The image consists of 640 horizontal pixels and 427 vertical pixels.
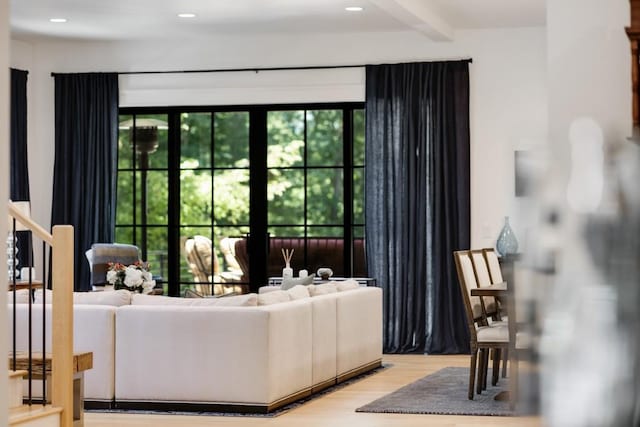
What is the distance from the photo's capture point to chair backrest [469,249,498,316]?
26.2ft

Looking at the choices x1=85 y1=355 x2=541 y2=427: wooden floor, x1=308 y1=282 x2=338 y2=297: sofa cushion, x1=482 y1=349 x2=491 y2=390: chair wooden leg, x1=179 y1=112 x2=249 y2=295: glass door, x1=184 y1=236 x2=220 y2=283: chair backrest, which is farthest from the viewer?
x1=184 y1=236 x2=220 y2=283: chair backrest

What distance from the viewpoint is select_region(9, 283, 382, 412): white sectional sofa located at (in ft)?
22.6

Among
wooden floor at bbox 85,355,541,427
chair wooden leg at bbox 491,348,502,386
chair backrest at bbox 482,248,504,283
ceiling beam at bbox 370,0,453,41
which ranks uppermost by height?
ceiling beam at bbox 370,0,453,41

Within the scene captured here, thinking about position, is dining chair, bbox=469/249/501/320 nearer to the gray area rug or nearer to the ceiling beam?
the gray area rug

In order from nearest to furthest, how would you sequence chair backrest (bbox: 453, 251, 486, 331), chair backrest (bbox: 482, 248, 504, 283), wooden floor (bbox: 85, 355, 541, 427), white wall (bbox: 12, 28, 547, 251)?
wooden floor (bbox: 85, 355, 541, 427) → chair backrest (bbox: 453, 251, 486, 331) → chair backrest (bbox: 482, 248, 504, 283) → white wall (bbox: 12, 28, 547, 251)

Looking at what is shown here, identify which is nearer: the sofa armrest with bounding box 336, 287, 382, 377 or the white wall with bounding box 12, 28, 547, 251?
the sofa armrest with bounding box 336, 287, 382, 377

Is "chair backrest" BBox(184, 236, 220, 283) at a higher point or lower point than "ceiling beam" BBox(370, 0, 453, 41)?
lower

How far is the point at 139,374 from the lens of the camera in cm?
707

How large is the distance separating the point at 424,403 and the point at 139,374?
6.08 feet

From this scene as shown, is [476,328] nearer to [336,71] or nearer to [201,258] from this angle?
[336,71]

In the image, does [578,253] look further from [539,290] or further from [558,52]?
[558,52]

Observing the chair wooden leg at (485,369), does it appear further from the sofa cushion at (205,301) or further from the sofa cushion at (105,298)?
the sofa cushion at (105,298)

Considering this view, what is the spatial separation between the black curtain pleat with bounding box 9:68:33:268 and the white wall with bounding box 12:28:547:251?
0.24 meters

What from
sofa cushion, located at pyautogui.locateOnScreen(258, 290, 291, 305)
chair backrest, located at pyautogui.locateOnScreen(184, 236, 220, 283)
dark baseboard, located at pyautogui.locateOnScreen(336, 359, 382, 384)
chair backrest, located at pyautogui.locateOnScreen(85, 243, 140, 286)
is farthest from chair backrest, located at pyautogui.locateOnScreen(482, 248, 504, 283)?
chair backrest, located at pyautogui.locateOnScreen(85, 243, 140, 286)
